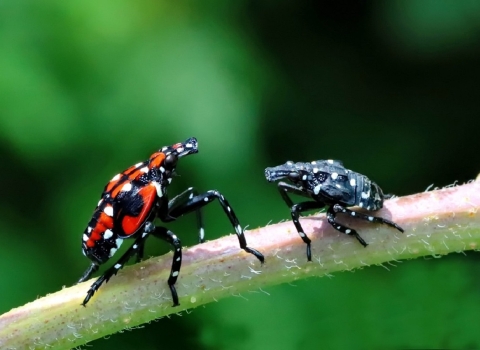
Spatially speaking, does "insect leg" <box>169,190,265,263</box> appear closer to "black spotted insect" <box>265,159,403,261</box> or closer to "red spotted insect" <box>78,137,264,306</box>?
"red spotted insect" <box>78,137,264,306</box>

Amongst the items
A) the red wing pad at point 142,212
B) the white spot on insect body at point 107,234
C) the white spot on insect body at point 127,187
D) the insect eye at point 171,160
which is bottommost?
the white spot on insect body at point 107,234

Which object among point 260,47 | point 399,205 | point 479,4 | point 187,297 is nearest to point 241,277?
point 187,297

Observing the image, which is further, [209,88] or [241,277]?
[209,88]

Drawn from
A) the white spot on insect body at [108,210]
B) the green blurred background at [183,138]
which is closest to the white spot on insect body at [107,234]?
the white spot on insect body at [108,210]

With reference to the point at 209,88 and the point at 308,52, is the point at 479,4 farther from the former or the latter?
the point at 209,88

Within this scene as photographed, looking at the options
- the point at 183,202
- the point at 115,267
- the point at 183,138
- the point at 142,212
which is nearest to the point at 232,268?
the point at 115,267

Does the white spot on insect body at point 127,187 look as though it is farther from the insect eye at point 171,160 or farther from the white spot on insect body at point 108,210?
the insect eye at point 171,160
